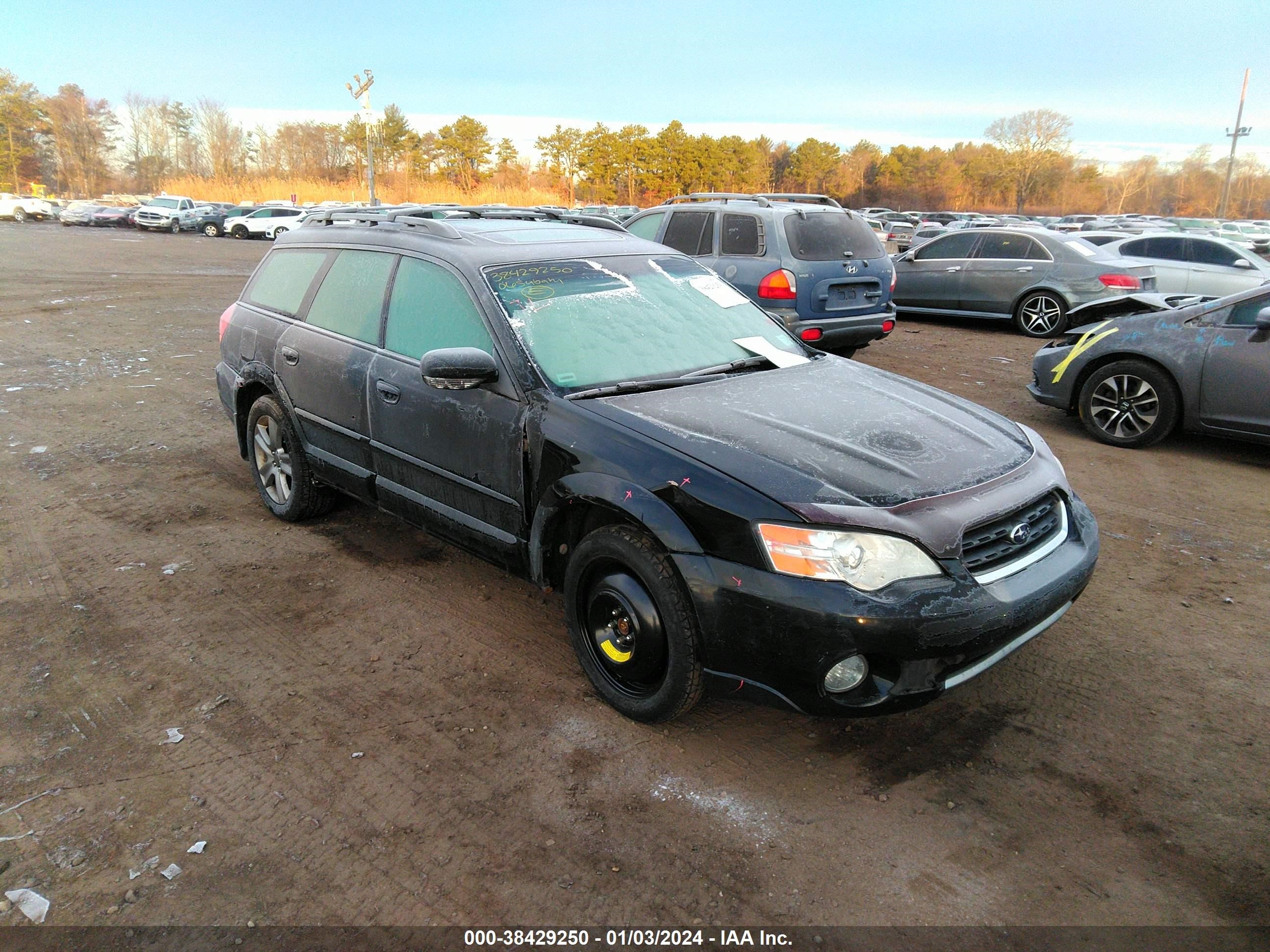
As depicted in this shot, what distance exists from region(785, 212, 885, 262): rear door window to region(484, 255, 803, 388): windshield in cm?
487

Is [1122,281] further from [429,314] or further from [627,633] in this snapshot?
[627,633]

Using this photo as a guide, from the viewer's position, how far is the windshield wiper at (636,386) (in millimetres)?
3369

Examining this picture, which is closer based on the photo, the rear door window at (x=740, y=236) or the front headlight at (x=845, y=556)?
the front headlight at (x=845, y=556)

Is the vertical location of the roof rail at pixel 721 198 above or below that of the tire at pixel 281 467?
above

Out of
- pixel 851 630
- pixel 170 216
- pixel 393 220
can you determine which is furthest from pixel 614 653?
pixel 170 216

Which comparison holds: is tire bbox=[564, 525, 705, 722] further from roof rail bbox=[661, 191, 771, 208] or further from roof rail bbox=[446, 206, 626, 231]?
roof rail bbox=[661, 191, 771, 208]

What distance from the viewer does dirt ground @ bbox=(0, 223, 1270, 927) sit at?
2426mm

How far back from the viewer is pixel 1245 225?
36.4 meters

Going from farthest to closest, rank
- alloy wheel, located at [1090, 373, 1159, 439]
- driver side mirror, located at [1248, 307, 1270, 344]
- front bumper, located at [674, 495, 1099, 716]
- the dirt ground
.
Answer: alloy wheel, located at [1090, 373, 1159, 439], driver side mirror, located at [1248, 307, 1270, 344], front bumper, located at [674, 495, 1099, 716], the dirt ground

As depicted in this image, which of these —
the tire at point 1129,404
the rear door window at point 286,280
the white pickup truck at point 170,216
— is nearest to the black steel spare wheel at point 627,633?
the rear door window at point 286,280

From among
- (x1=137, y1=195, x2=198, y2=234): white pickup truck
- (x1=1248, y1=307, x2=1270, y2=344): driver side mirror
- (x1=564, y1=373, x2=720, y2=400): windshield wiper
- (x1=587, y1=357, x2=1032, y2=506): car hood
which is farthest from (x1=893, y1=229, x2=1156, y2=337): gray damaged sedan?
(x1=137, y1=195, x2=198, y2=234): white pickup truck

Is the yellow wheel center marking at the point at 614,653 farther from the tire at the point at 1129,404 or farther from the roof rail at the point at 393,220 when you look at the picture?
the tire at the point at 1129,404

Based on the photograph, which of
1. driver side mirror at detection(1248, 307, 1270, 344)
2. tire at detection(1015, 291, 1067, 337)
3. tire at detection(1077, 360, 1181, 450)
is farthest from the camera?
tire at detection(1015, 291, 1067, 337)

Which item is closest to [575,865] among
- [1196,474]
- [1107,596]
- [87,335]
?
[1107,596]
